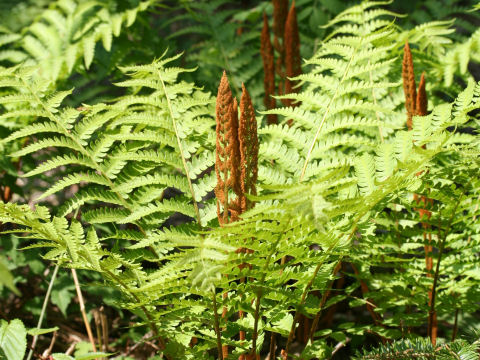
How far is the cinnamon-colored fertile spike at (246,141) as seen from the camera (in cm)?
116

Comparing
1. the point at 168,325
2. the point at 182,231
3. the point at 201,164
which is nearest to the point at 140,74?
the point at 201,164

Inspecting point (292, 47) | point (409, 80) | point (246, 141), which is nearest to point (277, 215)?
point (246, 141)

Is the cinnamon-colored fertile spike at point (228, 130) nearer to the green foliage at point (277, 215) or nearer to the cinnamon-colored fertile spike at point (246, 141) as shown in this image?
the cinnamon-colored fertile spike at point (246, 141)

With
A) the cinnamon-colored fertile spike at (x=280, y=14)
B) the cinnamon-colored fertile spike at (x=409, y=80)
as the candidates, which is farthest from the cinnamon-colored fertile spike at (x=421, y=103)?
the cinnamon-colored fertile spike at (x=280, y=14)

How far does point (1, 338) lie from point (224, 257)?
849 mm

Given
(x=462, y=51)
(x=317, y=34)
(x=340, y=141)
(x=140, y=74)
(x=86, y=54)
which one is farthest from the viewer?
(x=317, y=34)

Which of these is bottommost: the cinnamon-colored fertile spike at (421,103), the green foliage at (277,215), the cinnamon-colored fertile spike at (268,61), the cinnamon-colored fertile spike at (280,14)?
the green foliage at (277,215)

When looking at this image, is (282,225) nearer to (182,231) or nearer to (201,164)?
(182,231)

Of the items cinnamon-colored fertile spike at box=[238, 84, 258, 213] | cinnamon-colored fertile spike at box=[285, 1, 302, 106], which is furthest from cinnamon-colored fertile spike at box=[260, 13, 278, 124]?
cinnamon-colored fertile spike at box=[238, 84, 258, 213]

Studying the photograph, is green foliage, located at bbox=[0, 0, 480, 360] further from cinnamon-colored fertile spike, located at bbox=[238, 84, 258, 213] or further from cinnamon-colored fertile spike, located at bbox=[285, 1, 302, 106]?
cinnamon-colored fertile spike, located at bbox=[285, 1, 302, 106]

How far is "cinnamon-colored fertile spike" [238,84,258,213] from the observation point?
1156 millimetres

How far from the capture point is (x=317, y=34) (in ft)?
9.37

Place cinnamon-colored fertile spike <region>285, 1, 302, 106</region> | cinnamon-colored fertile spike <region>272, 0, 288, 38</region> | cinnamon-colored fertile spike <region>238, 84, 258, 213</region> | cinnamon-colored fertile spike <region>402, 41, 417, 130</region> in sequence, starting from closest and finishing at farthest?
cinnamon-colored fertile spike <region>238, 84, 258, 213</region>, cinnamon-colored fertile spike <region>402, 41, 417, 130</region>, cinnamon-colored fertile spike <region>285, 1, 302, 106</region>, cinnamon-colored fertile spike <region>272, 0, 288, 38</region>

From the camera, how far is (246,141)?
3.84 ft
